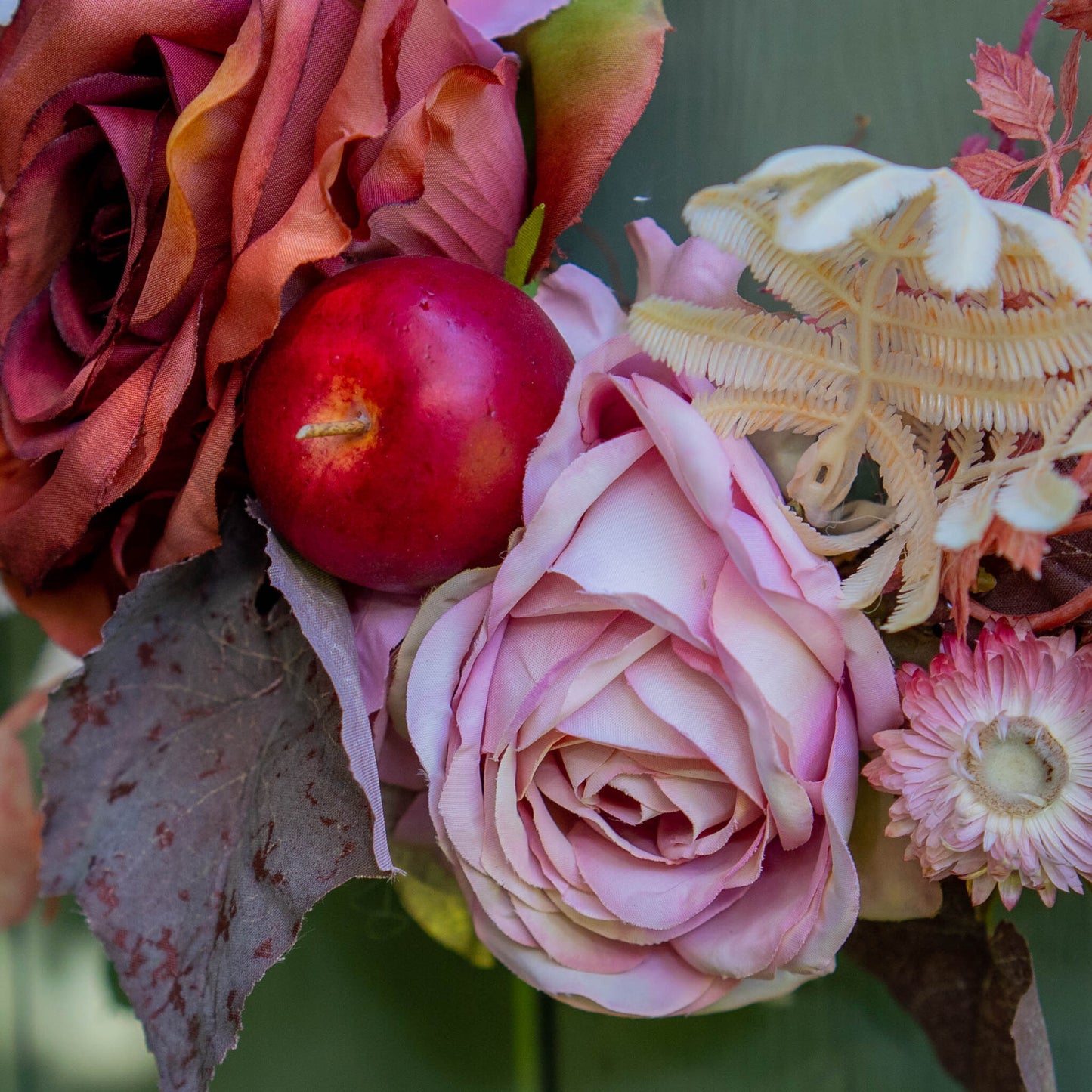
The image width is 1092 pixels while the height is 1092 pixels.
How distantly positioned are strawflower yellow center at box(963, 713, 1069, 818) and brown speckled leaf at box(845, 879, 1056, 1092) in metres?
0.08

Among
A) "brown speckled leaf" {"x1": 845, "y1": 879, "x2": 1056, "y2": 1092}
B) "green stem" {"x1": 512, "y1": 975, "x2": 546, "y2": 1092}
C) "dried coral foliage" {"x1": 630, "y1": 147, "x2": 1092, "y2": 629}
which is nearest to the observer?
"dried coral foliage" {"x1": 630, "y1": 147, "x2": 1092, "y2": 629}

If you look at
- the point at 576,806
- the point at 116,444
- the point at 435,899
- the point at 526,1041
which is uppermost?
the point at 116,444

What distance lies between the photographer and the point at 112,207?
0.30 meters

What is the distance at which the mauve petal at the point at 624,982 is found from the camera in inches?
11.8

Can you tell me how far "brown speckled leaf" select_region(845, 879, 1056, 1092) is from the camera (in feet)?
0.96

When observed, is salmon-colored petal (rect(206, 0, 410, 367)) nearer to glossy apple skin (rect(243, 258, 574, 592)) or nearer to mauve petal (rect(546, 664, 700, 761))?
glossy apple skin (rect(243, 258, 574, 592))

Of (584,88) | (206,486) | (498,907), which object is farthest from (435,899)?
(584,88)

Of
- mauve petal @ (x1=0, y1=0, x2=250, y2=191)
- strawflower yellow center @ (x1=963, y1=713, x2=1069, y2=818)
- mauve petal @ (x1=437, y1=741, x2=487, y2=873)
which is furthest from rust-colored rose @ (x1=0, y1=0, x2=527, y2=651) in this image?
strawflower yellow center @ (x1=963, y1=713, x2=1069, y2=818)

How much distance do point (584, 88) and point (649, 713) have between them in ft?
0.63

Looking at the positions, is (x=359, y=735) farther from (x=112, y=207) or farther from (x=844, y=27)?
(x=844, y=27)

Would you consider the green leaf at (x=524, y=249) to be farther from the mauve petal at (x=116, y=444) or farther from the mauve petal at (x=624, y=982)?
the mauve petal at (x=624, y=982)

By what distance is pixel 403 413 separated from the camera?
0.26 m

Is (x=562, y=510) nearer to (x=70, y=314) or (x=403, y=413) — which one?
(x=403, y=413)

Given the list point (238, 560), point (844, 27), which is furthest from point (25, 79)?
point (844, 27)
